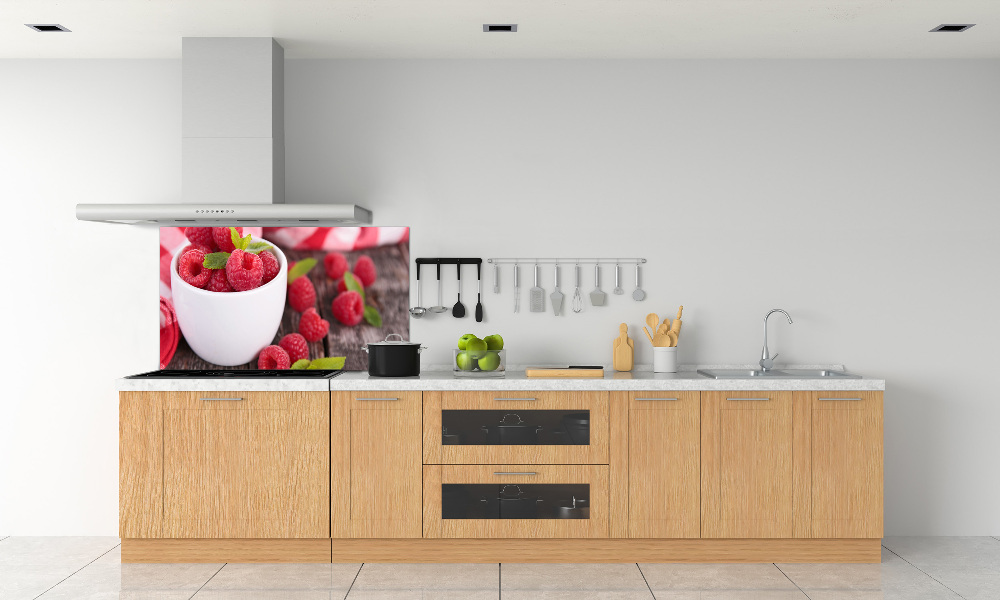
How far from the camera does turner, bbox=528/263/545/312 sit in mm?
4238

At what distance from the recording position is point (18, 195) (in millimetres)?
4238

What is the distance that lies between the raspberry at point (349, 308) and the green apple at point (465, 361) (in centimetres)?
65

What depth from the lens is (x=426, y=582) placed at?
11.4 feet

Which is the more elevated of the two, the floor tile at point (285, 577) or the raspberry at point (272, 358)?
the raspberry at point (272, 358)

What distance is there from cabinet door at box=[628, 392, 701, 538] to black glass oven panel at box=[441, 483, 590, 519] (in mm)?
251

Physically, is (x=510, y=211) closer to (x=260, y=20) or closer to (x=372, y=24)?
(x=372, y=24)

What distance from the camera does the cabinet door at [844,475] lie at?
12.0 feet

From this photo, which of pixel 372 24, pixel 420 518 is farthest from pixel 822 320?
pixel 372 24

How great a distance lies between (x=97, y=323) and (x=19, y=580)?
1339mm

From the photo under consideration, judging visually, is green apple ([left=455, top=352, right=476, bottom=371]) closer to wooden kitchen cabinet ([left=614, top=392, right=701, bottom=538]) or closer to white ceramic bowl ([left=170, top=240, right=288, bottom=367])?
wooden kitchen cabinet ([left=614, top=392, right=701, bottom=538])

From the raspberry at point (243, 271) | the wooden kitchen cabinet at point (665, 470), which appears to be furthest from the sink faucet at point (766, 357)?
the raspberry at point (243, 271)

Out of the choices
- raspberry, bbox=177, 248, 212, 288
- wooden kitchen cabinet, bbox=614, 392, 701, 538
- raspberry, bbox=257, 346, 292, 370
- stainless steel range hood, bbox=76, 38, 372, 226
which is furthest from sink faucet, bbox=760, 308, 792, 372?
raspberry, bbox=177, 248, 212, 288

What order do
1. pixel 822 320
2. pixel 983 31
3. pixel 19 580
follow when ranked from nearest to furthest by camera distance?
1. pixel 19 580
2. pixel 983 31
3. pixel 822 320

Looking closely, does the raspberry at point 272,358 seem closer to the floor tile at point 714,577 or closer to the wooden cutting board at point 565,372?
the wooden cutting board at point 565,372
